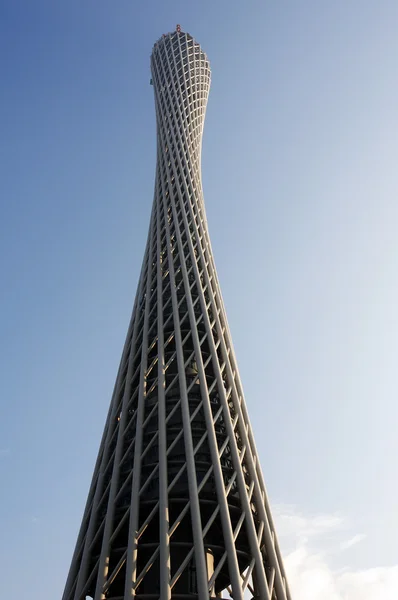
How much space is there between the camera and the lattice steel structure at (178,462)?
18250mm

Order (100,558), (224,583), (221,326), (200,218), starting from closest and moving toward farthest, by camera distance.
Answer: (100,558) → (224,583) → (221,326) → (200,218)

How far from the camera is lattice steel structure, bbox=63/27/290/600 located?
1825 cm

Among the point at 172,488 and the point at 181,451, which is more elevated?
the point at 181,451

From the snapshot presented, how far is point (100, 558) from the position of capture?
18.4m

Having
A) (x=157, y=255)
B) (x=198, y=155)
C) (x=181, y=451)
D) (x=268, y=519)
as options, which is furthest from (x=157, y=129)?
(x=268, y=519)

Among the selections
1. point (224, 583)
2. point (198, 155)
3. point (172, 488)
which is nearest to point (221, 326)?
point (172, 488)

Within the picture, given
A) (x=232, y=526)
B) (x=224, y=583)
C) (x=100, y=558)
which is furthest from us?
(x=224, y=583)

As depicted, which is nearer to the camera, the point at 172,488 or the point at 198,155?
the point at 172,488

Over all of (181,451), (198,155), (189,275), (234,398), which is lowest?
(181,451)

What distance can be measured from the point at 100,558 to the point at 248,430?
304 inches

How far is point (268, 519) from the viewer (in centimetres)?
2112

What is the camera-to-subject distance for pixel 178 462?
20.8 meters

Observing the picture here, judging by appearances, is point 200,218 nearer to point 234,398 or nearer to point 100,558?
point 234,398

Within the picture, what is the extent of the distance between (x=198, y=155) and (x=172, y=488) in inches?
807
